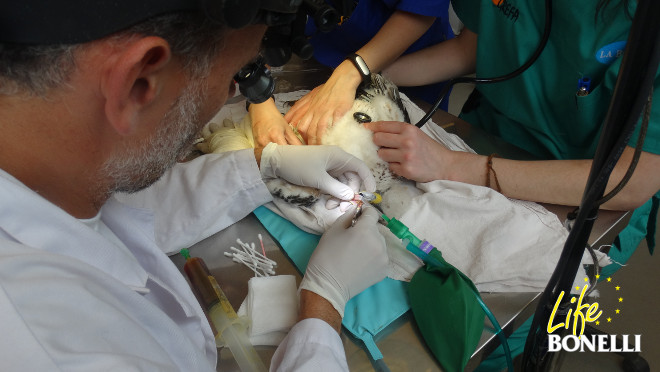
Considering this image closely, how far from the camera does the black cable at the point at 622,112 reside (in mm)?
419

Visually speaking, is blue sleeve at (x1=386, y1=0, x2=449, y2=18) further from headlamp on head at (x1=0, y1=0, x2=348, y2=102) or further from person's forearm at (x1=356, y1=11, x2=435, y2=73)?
headlamp on head at (x1=0, y1=0, x2=348, y2=102)

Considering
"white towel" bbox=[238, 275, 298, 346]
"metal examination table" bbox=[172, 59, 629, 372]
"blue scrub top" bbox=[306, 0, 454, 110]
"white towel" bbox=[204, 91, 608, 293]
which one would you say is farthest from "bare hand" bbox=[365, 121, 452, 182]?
"blue scrub top" bbox=[306, 0, 454, 110]

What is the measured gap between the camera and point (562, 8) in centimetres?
105

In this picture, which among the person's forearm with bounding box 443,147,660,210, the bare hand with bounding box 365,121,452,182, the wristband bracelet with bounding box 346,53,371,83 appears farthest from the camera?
the wristband bracelet with bounding box 346,53,371,83

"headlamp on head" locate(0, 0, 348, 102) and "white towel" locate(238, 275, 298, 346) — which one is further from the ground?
"headlamp on head" locate(0, 0, 348, 102)

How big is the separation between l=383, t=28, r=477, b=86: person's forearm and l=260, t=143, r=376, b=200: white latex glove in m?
0.54

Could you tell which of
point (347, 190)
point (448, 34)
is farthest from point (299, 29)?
point (448, 34)

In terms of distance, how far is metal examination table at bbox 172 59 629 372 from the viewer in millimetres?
742

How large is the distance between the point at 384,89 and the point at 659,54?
0.79 meters

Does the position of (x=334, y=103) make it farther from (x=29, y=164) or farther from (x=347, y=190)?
(x=29, y=164)

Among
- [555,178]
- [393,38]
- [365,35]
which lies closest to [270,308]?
[555,178]

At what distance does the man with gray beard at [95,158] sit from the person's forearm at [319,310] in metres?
0.03

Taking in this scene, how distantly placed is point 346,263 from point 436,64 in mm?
875

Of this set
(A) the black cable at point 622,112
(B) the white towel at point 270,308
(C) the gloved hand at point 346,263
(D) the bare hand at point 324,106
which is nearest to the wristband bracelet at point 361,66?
(D) the bare hand at point 324,106
